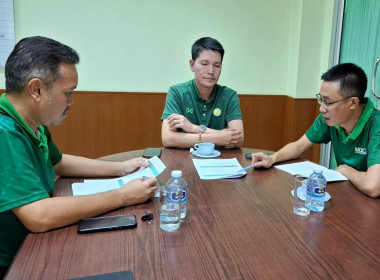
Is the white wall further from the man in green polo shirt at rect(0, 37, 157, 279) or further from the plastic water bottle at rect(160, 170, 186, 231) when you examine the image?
the plastic water bottle at rect(160, 170, 186, 231)

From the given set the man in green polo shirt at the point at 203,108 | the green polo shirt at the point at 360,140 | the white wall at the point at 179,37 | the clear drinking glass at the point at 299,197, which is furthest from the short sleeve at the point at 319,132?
the white wall at the point at 179,37

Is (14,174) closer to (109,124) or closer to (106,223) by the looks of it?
(106,223)

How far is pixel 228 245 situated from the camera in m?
0.89

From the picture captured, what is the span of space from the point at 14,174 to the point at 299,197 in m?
0.97

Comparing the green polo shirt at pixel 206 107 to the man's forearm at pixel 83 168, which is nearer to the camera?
the man's forearm at pixel 83 168

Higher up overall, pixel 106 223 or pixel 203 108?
pixel 203 108

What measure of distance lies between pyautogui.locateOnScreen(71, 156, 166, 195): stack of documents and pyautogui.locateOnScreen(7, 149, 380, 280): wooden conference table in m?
0.10

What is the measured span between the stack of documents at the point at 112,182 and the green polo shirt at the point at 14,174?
0.72ft

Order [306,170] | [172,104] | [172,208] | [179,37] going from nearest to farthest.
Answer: [172,208], [306,170], [172,104], [179,37]

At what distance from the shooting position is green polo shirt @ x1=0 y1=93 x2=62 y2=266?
3.02 ft

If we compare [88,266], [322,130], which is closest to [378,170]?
[322,130]

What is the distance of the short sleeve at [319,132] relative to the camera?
186cm

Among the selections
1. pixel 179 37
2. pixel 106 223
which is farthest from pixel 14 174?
pixel 179 37

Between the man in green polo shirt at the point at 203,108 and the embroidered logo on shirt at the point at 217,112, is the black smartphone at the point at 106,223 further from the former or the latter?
the embroidered logo on shirt at the point at 217,112
